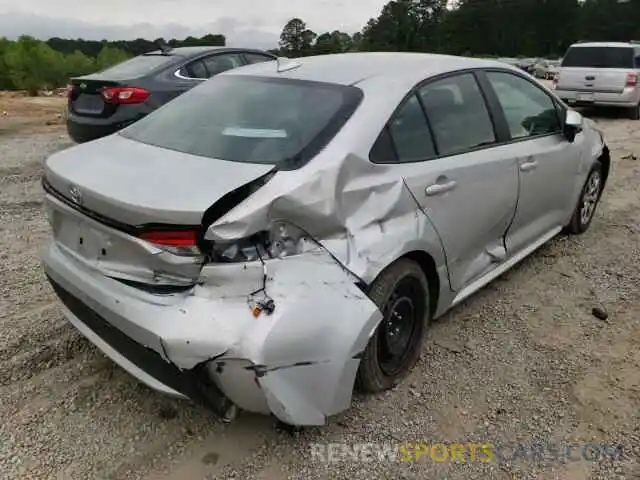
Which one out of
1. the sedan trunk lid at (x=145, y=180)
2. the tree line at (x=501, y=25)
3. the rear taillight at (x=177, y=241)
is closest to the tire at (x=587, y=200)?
the sedan trunk lid at (x=145, y=180)

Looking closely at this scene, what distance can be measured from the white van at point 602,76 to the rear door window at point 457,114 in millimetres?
10414

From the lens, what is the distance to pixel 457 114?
327cm

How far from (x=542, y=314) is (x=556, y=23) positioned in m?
75.5

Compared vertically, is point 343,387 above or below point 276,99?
below

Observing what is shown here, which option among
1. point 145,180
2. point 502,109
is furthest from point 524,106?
point 145,180

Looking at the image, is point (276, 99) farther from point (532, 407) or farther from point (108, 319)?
point (532, 407)

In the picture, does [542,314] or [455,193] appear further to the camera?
[542,314]

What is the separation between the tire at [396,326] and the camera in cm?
264

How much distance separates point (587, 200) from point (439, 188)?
2652 millimetres

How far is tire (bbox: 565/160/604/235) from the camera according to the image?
4840 millimetres

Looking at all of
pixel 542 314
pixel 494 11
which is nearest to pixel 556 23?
pixel 494 11

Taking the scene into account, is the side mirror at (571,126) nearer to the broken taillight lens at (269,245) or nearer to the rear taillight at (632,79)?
the broken taillight lens at (269,245)

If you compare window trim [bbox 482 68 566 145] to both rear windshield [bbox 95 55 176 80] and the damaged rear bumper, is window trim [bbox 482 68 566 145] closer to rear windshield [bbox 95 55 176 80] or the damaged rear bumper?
the damaged rear bumper

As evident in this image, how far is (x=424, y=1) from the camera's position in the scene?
6962cm
